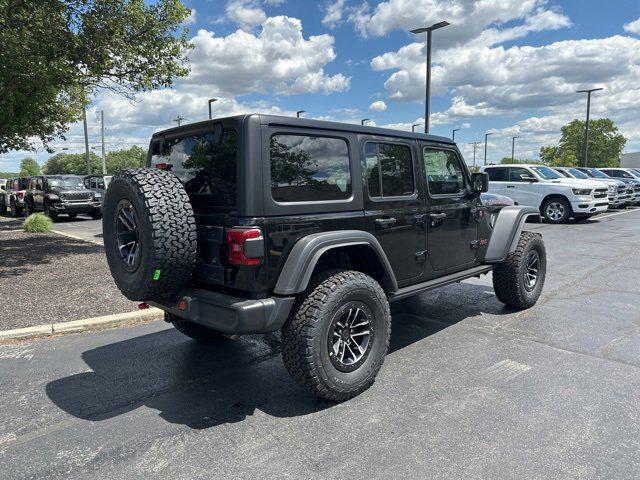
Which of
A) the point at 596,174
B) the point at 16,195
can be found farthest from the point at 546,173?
the point at 16,195

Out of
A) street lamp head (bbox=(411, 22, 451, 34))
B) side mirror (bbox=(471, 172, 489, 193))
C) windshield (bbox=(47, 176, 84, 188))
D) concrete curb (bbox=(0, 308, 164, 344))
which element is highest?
street lamp head (bbox=(411, 22, 451, 34))

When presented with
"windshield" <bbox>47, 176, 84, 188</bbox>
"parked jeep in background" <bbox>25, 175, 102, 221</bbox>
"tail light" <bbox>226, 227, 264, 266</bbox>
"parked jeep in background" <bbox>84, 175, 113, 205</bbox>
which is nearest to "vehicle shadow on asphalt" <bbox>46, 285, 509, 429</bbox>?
"tail light" <bbox>226, 227, 264, 266</bbox>

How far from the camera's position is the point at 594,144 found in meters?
56.4

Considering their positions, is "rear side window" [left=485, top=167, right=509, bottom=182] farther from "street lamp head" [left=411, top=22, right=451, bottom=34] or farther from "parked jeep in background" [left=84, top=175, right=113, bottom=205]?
"parked jeep in background" [left=84, top=175, right=113, bottom=205]

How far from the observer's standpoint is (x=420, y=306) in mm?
5566

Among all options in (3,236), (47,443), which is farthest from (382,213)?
(3,236)

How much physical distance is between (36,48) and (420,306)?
6.75 metres

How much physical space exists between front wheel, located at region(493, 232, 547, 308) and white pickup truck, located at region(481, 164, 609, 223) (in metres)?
10.3

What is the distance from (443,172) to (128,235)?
9.60ft

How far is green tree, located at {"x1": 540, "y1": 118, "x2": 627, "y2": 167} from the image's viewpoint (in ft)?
185

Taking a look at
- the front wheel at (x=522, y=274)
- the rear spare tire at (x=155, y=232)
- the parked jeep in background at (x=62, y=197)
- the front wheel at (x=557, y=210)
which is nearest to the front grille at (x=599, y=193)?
the front wheel at (x=557, y=210)

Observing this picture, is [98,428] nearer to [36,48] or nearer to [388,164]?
[388,164]

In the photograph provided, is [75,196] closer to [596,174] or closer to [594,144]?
[596,174]

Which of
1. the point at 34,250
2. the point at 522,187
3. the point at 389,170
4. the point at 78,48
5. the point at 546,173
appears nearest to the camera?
the point at 389,170
